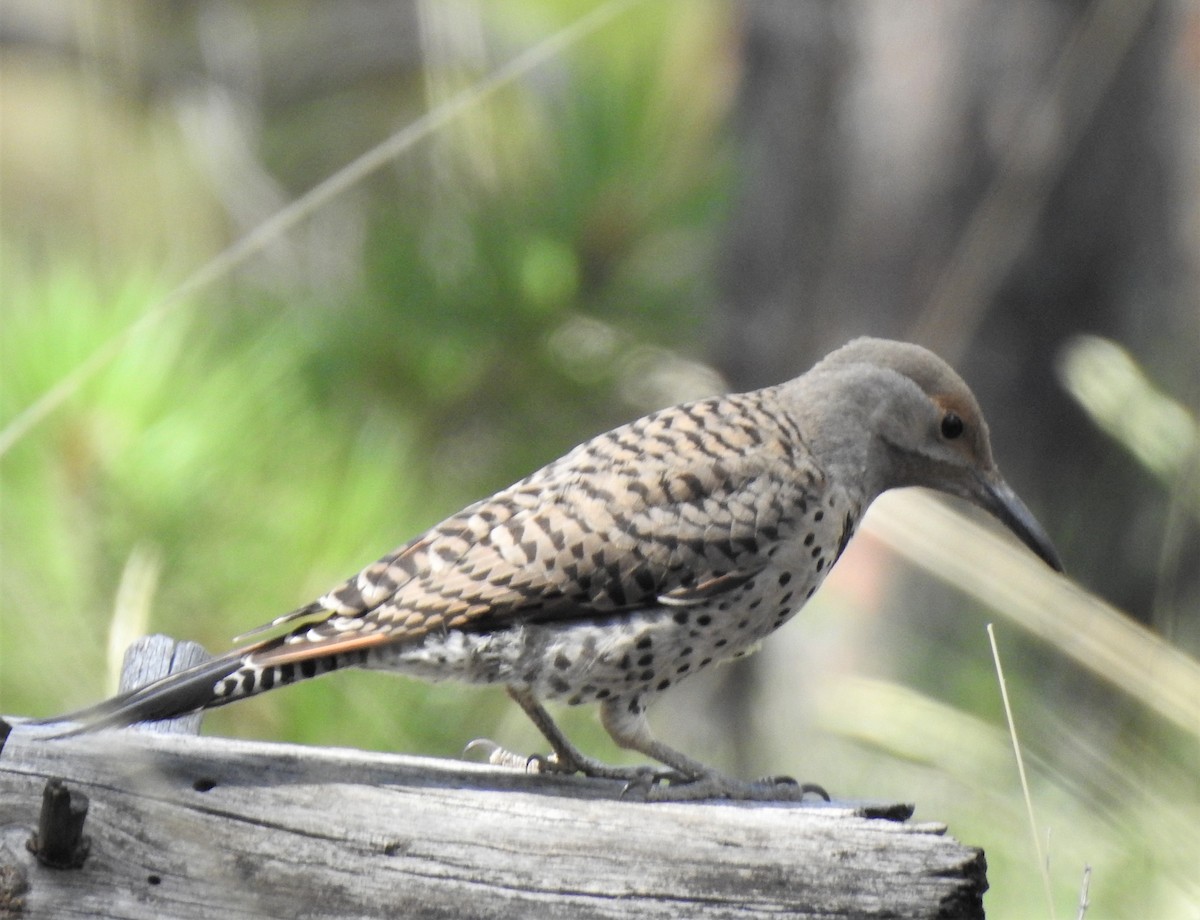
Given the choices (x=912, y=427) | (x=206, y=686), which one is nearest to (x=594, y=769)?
(x=206, y=686)

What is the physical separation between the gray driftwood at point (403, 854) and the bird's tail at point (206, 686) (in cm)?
4

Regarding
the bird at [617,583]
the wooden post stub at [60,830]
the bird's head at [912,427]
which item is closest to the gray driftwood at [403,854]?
the wooden post stub at [60,830]

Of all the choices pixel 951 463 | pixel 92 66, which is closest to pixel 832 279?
pixel 951 463

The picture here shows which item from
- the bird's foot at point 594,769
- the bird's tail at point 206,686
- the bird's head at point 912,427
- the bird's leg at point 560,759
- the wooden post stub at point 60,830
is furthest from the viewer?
the bird's head at point 912,427

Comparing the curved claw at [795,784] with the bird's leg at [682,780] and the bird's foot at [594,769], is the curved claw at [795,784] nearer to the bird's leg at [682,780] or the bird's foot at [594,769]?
the bird's leg at [682,780]

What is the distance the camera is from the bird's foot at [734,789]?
2.68 meters

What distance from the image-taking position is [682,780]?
111 inches

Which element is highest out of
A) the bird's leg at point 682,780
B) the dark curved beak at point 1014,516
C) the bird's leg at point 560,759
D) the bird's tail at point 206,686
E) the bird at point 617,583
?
the dark curved beak at point 1014,516

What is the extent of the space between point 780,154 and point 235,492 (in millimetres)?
2683

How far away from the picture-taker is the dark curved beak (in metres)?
3.22

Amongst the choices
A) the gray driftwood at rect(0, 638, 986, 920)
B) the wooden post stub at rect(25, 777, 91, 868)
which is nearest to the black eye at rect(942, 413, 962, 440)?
the gray driftwood at rect(0, 638, 986, 920)

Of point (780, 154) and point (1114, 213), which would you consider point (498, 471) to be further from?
point (1114, 213)

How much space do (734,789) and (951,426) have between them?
94cm

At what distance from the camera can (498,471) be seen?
4.63 meters
